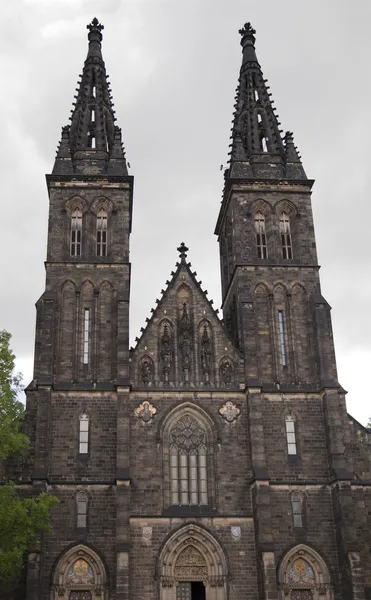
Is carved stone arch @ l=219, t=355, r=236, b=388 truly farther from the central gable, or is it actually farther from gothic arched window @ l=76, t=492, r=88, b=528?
gothic arched window @ l=76, t=492, r=88, b=528

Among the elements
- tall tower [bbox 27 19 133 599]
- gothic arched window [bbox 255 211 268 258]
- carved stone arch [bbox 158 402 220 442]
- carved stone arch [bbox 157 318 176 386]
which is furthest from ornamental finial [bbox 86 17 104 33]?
carved stone arch [bbox 158 402 220 442]

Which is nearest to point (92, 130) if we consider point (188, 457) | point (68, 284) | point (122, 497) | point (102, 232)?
point (102, 232)

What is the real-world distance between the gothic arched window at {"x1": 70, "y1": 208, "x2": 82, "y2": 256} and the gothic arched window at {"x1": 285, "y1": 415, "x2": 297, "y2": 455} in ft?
46.5

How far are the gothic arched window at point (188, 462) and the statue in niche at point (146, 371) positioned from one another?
2.55 meters

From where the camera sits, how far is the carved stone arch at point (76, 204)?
145 ft

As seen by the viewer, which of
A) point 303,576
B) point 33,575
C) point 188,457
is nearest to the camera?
point 33,575

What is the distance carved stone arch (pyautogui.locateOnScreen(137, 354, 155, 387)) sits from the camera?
131ft

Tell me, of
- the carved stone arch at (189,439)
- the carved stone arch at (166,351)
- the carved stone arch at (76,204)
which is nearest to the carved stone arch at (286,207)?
the carved stone arch at (166,351)

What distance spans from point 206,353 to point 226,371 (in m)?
1.38

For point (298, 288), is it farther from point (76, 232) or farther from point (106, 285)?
point (76, 232)

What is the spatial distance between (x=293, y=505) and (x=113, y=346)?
11.8m

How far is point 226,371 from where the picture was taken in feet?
133

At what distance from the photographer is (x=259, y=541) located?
36031mm

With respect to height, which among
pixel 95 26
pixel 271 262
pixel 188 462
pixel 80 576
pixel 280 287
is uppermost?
pixel 95 26
